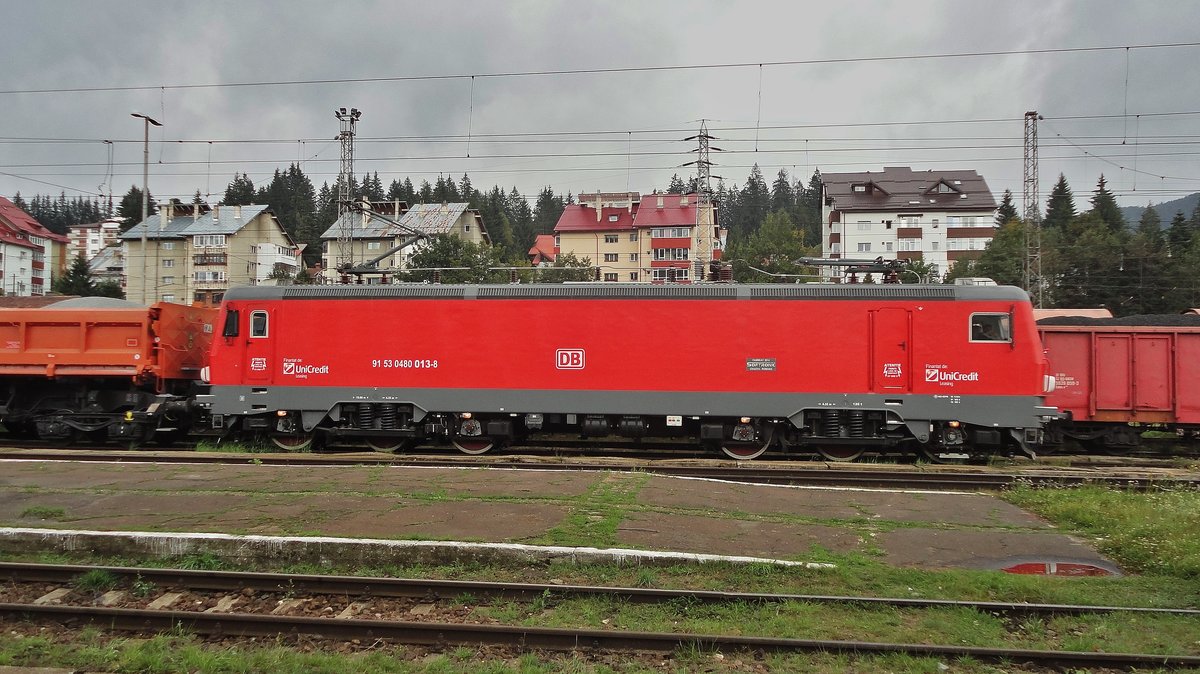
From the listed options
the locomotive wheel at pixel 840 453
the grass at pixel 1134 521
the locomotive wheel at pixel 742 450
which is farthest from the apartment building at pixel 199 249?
the grass at pixel 1134 521

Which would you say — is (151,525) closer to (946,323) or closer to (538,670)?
(538,670)

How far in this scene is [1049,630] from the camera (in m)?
5.65

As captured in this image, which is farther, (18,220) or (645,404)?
(18,220)

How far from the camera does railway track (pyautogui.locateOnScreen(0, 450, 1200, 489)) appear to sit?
37.4 ft

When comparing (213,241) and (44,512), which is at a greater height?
(213,241)

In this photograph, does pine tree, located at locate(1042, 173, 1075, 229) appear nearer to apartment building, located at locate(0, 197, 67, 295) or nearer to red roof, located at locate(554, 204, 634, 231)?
red roof, located at locate(554, 204, 634, 231)

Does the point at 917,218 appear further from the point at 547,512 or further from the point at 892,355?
the point at 547,512

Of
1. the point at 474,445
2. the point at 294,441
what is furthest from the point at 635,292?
the point at 294,441

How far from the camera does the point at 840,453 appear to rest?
13.5 m

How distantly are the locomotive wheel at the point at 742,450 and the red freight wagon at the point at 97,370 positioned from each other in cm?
1132

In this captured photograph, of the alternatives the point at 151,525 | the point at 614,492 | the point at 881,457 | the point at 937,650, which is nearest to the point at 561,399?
the point at 614,492

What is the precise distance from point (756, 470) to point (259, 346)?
10.1m

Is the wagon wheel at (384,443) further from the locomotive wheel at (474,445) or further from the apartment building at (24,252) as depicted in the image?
the apartment building at (24,252)

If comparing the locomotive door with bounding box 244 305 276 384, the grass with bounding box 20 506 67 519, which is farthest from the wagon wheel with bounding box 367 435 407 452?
the grass with bounding box 20 506 67 519
